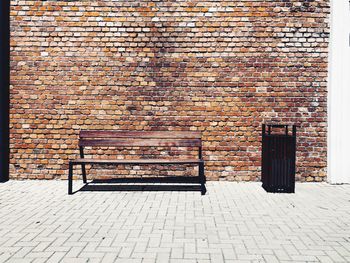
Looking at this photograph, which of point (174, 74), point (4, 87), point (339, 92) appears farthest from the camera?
point (174, 74)

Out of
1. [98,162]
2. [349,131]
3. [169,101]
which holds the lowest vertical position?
[98,162]

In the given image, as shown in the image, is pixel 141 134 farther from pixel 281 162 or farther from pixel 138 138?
pixel 281 162

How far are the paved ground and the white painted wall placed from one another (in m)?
0.72

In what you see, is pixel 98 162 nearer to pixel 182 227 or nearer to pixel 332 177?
pixel 182 227

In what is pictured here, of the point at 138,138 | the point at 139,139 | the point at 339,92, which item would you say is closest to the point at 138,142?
the point at 138,138

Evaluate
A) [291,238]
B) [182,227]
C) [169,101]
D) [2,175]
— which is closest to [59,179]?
[2,175]

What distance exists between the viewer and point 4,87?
7.16 meters

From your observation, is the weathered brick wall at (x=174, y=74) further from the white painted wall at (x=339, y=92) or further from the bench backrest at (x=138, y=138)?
the bench backrest at (x=138, y=138)

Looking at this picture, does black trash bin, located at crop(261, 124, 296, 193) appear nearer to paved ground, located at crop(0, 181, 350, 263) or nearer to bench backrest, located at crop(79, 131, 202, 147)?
paved ground, located at crop(0, 181, 350, 263)

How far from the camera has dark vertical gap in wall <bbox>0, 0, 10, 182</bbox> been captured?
7125 mm

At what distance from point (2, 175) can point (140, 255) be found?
15.8 feet

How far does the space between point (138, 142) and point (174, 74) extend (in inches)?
64.5

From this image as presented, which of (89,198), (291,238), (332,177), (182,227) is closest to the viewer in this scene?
(291,238)

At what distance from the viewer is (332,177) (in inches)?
279
